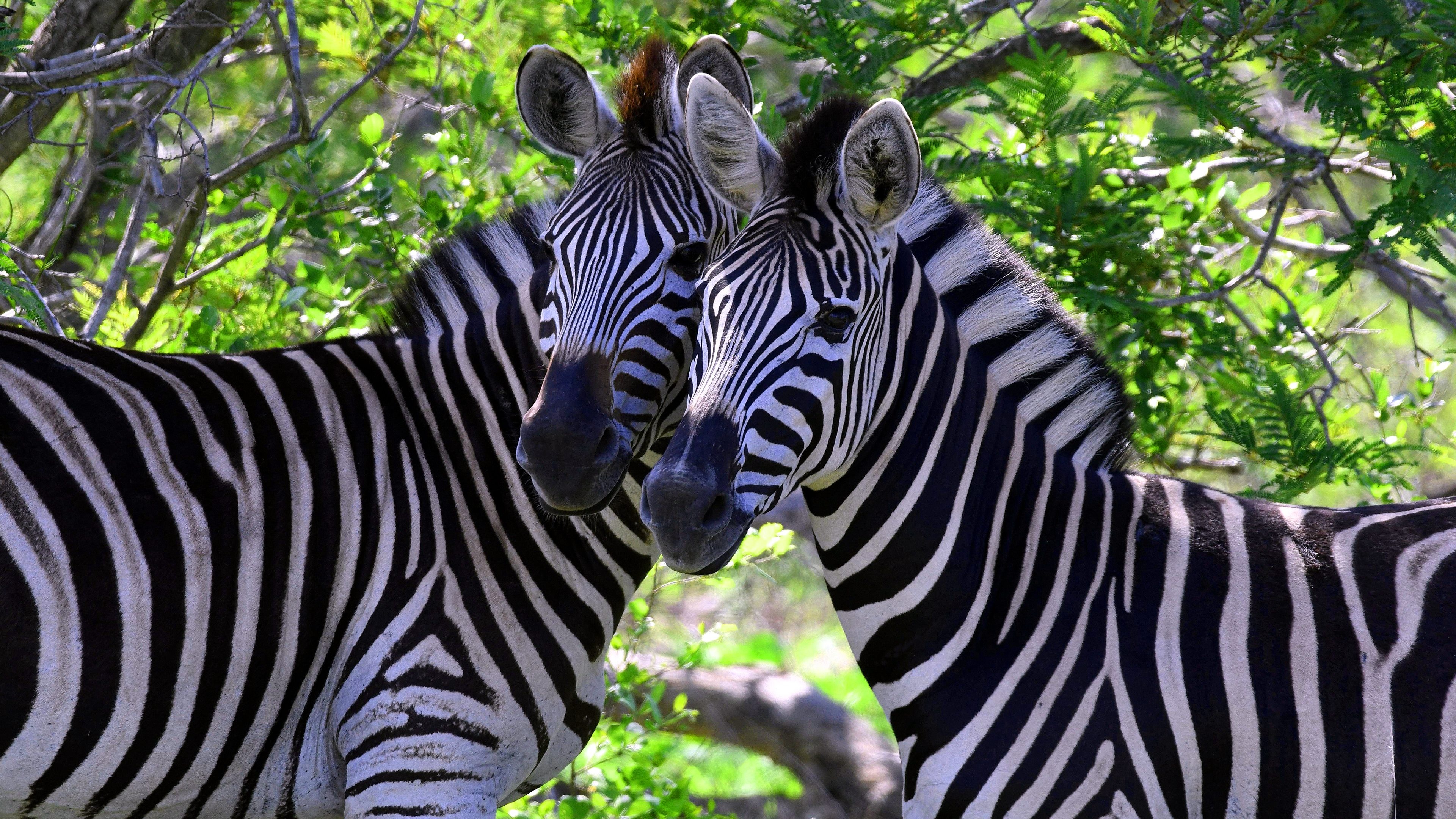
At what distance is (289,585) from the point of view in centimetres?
306

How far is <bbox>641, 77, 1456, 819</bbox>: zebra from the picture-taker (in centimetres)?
267

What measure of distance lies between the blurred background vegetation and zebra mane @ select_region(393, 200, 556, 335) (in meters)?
0.20

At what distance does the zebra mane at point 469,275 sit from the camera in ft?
12.1

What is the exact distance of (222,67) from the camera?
7.00 m

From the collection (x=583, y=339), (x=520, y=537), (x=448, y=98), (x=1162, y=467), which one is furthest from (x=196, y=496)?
(x=1162, y=467)

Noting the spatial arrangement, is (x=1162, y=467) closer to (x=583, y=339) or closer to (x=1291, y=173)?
(x=1291, y=173)

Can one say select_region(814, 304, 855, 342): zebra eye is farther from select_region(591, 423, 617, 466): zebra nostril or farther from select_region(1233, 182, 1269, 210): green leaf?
select_region(1233, 182, 1269, 210): green leaf

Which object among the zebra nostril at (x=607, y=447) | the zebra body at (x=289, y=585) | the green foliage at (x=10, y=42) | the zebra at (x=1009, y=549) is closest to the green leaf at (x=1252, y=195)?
the zebra at (x=1009, y=549)

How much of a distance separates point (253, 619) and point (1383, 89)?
386cm

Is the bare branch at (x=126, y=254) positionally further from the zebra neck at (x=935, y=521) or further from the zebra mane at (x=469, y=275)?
the zebra neck at (x=935, y=521)

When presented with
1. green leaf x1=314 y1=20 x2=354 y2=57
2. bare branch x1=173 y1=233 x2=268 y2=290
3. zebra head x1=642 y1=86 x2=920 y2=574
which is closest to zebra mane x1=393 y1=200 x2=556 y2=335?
zebra head x1=642 y1=86 x2=920 y2=574

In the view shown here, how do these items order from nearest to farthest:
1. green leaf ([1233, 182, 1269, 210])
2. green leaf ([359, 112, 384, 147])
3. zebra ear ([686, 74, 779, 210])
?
zebra ear ([686, 74, 779, 210]) → green leaf ([359, 112, 384, 147]) → green leaf ([1233, 182, 1269, 210])

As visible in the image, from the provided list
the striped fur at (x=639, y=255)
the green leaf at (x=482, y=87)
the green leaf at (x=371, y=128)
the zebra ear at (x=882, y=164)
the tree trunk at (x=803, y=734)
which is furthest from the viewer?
the tree trunk at (x=803, y=734)

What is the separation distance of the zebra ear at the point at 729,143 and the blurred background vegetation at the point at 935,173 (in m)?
1.03
